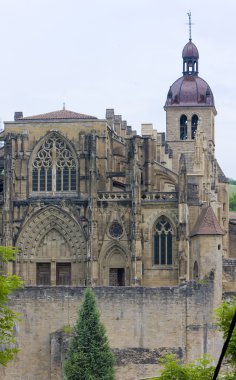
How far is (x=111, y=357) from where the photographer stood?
69.6 meters

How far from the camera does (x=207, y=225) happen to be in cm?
8762

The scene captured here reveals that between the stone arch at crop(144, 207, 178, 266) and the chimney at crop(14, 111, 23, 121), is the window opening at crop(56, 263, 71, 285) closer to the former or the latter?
the stone arch at crop(144, 207, 178, 266)

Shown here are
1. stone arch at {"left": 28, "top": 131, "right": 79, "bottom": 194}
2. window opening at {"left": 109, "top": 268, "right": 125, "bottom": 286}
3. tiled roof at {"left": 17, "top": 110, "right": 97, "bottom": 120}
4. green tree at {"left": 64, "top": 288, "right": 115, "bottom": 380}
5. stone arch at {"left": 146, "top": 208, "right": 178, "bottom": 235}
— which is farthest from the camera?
tiled roof at {"left": 17, "top": 110, "right": 97, "bottom": 120}

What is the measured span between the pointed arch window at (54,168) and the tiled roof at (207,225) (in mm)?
9182

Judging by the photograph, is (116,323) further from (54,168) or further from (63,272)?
(54,168)

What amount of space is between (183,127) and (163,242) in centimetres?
2017

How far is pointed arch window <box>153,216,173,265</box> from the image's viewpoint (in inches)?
3593

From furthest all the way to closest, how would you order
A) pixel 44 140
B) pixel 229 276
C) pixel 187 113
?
pixel 187 113, pixel 44 140, pixel 229 276

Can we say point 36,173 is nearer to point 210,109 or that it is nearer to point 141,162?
point 141,162

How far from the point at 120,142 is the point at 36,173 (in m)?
6.77

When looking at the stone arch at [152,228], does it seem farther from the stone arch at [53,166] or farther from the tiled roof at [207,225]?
the stone arch at [53,166]

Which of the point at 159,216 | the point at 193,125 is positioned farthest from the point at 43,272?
the point at 193,125

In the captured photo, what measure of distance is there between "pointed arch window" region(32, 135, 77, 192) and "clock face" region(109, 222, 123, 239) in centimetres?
377

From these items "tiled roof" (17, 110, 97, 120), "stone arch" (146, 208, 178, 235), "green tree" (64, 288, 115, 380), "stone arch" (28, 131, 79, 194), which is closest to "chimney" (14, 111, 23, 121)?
"tiled roof" (17, 110, 97, 120)
